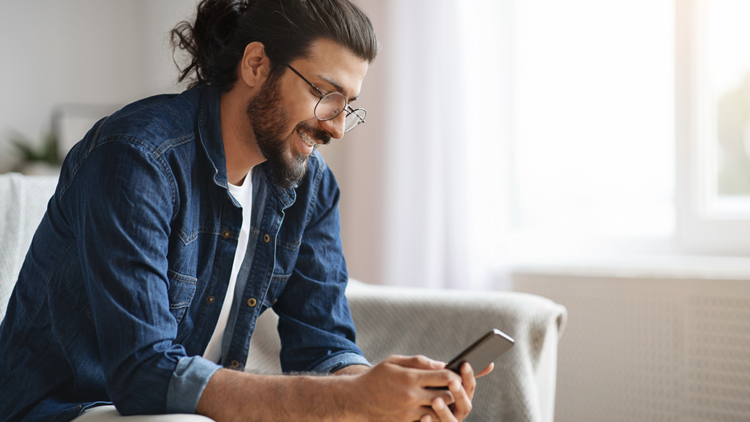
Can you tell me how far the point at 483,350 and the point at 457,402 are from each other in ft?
0.26

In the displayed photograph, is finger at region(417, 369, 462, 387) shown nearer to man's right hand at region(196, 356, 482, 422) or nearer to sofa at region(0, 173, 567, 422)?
man's right hand at region(196, 356, 482, 422)

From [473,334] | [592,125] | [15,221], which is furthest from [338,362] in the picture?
[592,125]

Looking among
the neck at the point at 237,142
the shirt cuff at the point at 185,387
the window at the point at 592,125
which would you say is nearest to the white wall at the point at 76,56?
the window at the point at 592,125

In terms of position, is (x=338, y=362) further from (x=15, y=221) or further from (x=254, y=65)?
(x=15, y=221)

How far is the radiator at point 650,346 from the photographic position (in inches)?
61.9

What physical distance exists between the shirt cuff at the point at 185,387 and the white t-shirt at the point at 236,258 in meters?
0.29

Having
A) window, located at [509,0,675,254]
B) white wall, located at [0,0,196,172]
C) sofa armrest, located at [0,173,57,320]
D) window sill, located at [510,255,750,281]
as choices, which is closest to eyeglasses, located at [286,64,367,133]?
sofa armrest, located at [0,173,57,320]

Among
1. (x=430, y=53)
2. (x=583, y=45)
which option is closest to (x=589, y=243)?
(x=583, y=45)

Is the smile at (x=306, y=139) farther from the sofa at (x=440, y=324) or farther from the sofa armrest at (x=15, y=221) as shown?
the sofa armrest at (x=15, y=221)

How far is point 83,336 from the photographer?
88cm

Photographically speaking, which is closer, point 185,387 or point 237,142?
point 185,387

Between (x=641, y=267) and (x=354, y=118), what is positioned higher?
(x=354, y=118)

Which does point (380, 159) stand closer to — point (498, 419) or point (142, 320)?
point (498, 419)

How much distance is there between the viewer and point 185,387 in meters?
0.77
